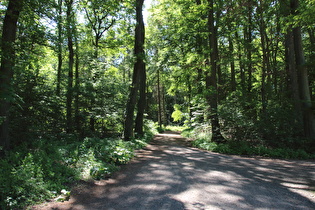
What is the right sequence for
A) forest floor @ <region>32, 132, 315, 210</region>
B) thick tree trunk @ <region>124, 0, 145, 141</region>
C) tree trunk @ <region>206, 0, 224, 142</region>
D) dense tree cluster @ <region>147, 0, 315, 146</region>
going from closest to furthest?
1. forest floor @ <region>32, 132, 315, 210</region>
2. dense tree cluster @ <region>147, 0, 315, 146</region>
3. tree trunk @ <region>206, 0, 224, 142</region>
4. thick tree trunk @ <region>124, 0, 145, 141</region>

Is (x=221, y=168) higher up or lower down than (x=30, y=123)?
lower down

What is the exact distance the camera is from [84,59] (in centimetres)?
1347

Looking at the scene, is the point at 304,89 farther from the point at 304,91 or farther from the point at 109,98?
the point at 109,98

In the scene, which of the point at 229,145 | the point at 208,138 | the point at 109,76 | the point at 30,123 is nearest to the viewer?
the point at 30,123

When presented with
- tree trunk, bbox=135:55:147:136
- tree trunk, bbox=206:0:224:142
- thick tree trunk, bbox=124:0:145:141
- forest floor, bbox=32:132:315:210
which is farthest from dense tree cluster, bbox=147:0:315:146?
forest floor, bbox=32:132:315:210

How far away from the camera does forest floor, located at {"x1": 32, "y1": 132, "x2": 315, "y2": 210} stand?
383cm

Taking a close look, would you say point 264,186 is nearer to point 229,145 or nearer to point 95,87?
point 229,145

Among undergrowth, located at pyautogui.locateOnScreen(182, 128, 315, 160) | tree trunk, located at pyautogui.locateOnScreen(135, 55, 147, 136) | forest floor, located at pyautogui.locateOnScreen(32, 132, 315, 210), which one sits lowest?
forest floor, located at pyautogui.locateOnScreen(32, 132, 315, 210)

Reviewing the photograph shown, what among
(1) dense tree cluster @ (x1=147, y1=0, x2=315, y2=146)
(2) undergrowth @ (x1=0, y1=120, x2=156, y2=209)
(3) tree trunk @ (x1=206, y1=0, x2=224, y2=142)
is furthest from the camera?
(3) tree trunk @ (x1=206, y1=0, x2=224, y2=142)

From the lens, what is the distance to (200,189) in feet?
14.9

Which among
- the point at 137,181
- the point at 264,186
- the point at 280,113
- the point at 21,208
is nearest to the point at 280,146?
the point at 280,113

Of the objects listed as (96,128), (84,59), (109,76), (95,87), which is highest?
(84,59)

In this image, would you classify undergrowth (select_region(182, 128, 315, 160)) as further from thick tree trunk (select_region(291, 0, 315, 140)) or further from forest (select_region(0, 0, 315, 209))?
thick tree trunk (select_region(291, 0, 315, 140))

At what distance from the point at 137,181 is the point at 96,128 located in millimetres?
9375
